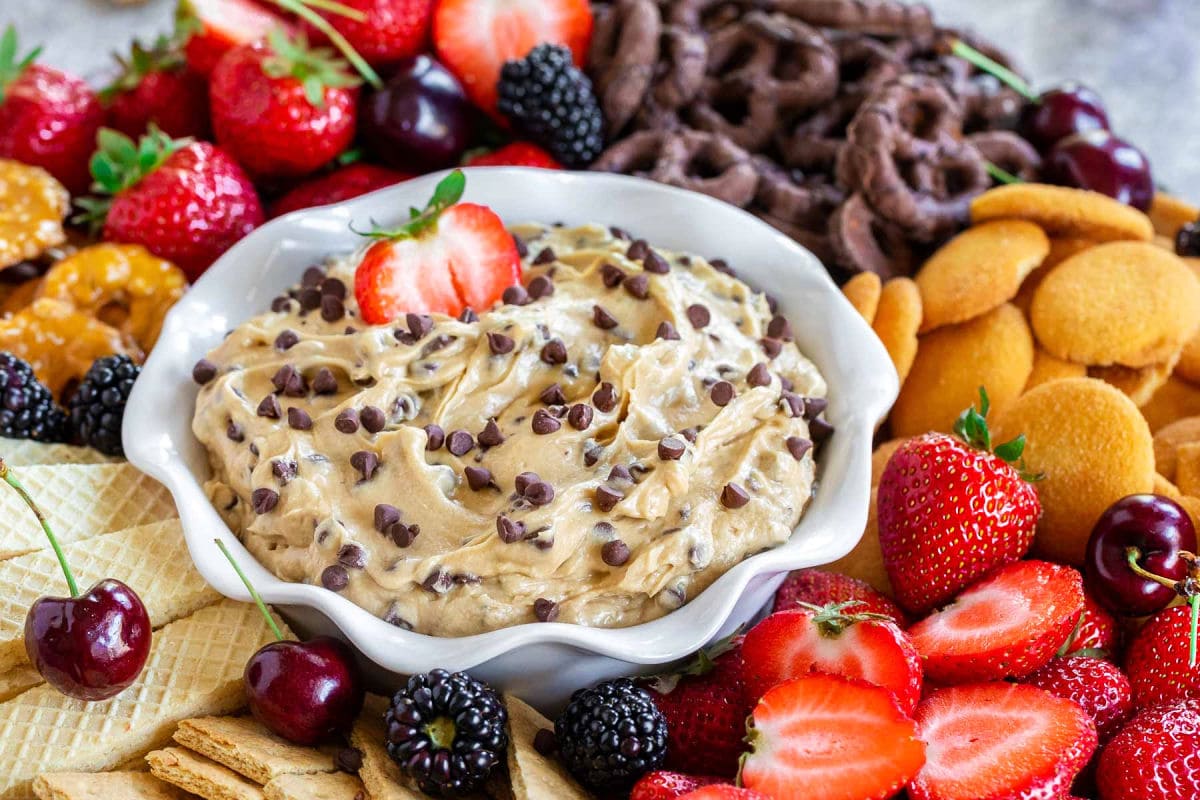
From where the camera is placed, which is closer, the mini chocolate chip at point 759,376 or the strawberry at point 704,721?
the strawberry at point 704,721

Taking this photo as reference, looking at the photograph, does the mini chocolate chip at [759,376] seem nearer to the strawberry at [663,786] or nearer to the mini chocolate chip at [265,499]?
the strawberry at [663,786]

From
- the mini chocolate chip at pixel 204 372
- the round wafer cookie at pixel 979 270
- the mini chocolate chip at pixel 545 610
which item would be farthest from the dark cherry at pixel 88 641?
the round wafer cookie at pixel 979 270

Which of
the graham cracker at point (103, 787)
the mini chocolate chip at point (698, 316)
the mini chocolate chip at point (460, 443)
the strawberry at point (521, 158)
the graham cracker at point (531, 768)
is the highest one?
the mini chocolate chip at point (698, 316)

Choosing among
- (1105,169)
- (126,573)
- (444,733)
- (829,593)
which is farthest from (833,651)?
(1105,169)

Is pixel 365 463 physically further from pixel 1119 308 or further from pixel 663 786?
pixel 1119 308

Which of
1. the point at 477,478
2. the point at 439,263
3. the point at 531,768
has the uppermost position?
the point at 439,263

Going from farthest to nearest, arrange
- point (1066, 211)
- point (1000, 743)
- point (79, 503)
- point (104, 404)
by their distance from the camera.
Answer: point (1066, 211) < point (104, 404) < point (79, 503) < point (1000, 743)

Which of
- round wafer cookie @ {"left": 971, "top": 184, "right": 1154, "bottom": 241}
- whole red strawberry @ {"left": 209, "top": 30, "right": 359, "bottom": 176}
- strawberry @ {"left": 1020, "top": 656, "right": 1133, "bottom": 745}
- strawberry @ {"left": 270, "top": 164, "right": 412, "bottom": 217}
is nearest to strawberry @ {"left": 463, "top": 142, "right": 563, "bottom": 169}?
strawberry @ {"left": 270, "top": 164, "right": 412, "bottom": 217}
